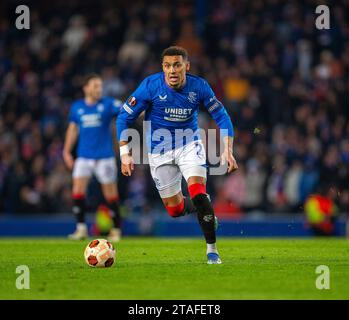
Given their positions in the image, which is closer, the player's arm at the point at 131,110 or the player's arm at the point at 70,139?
the player's arm at the point at 131,110

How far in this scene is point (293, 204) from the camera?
19406 mm

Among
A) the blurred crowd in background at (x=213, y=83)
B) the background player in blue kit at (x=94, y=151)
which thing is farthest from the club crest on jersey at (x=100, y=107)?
the blurred crowd in background at (x=213, y=83)

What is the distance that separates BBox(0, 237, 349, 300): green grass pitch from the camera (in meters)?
8.43

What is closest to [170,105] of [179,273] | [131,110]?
[131,110]

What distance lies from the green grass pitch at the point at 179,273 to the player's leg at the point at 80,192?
5.76ft

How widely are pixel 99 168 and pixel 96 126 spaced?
0.71 metres

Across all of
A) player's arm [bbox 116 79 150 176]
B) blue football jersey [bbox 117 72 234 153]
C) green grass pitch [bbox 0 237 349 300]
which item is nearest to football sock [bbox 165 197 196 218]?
green grass pitch [bbox 0 237 349 300]

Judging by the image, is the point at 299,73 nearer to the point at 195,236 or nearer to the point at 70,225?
the point at 195,236

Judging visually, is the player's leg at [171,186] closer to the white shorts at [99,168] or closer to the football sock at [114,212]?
the white shorts at [99,168]

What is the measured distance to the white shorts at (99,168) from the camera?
612 inches

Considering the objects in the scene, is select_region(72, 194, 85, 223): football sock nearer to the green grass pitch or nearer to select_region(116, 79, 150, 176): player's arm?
the green grass pitch

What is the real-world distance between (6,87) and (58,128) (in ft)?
6.49

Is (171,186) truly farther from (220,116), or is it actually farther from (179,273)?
(179,273)

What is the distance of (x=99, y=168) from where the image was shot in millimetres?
15625
